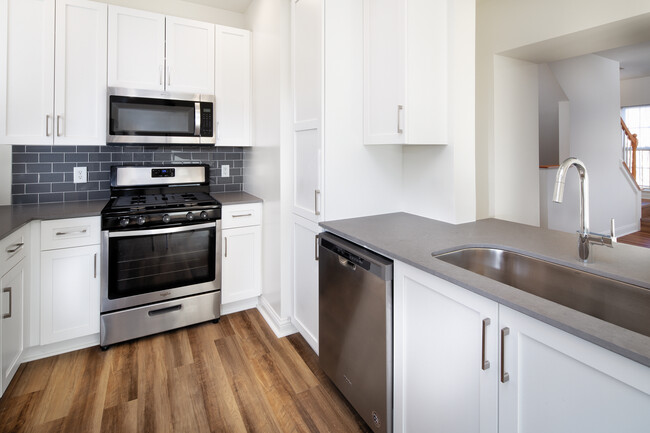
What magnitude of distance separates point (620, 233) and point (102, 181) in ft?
22.0

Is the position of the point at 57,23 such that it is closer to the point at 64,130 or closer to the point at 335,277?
the point at 64,130

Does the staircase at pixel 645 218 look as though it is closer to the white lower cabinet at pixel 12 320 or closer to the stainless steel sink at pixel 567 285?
the stainless steel sink at pixel 567 285

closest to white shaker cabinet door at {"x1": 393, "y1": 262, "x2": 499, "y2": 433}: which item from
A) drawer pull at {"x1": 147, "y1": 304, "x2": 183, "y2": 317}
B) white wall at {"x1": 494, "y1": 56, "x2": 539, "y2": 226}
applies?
drawer pull at {"x1": 147, "y1": 304, "x2": 183, "y2": 317}

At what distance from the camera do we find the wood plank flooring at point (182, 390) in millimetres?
1766

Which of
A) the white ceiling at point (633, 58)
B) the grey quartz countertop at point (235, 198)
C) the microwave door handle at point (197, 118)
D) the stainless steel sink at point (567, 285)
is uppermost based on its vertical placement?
the white ceiling at point (633, 58)

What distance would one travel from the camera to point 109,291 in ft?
7.93

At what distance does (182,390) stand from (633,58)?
7.27 meters

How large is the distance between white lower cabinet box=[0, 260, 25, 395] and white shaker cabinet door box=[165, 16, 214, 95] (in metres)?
1.65

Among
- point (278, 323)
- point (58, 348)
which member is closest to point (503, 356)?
point (278, 323)

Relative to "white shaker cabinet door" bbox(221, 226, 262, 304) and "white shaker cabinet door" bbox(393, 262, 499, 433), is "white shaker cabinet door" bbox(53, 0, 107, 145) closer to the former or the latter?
"white shaker cabinet door" bbox(221, 226, 262, 304)

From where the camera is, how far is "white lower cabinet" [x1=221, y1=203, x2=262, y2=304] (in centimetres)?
281

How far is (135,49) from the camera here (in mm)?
2666

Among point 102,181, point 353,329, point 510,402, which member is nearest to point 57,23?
point 102,181

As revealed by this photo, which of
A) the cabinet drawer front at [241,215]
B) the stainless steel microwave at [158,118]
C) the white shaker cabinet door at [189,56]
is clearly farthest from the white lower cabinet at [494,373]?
the white shaker cabinet door at [189,56]
